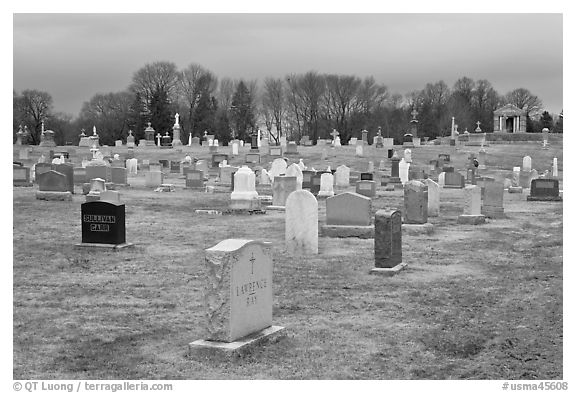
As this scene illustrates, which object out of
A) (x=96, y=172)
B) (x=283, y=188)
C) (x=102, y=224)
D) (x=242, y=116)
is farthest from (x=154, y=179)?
(x=242, y=116)

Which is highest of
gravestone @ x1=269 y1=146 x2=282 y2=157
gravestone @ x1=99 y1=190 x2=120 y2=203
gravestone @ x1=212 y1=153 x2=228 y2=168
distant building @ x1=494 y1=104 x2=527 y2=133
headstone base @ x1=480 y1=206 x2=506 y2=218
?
distant building @ x1=494 y1=104 x2=527 y2=133

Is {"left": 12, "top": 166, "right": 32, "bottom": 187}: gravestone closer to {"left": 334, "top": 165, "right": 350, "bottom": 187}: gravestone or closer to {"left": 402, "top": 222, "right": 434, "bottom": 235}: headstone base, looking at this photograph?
{"left": 334, "top": 165, "right": 350, "bottom": 187}: gravestone

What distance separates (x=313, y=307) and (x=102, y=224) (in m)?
6.40

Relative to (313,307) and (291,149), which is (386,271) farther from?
(291,149)

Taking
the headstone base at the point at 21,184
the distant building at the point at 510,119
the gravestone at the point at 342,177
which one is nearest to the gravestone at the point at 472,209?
the gravestone at the point at 342,177

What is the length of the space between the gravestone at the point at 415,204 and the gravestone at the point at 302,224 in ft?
14.2

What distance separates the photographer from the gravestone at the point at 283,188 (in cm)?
2353

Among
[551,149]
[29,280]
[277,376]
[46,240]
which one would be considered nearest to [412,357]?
[277,376]

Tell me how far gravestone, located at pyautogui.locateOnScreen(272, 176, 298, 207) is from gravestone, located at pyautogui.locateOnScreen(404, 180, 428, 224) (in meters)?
5.24

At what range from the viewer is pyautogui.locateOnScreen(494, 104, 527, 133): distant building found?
81.0m

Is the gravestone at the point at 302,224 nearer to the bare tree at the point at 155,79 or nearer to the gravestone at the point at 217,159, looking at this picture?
the gravestone at the point at 217,159

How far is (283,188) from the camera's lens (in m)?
23.7

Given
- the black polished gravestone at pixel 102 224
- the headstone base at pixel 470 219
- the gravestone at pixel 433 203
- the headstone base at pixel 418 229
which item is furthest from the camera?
the gravestone at pixel 433 203

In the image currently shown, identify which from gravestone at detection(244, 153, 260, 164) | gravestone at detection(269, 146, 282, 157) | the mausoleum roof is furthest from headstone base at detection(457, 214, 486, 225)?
the mausoleum roof
